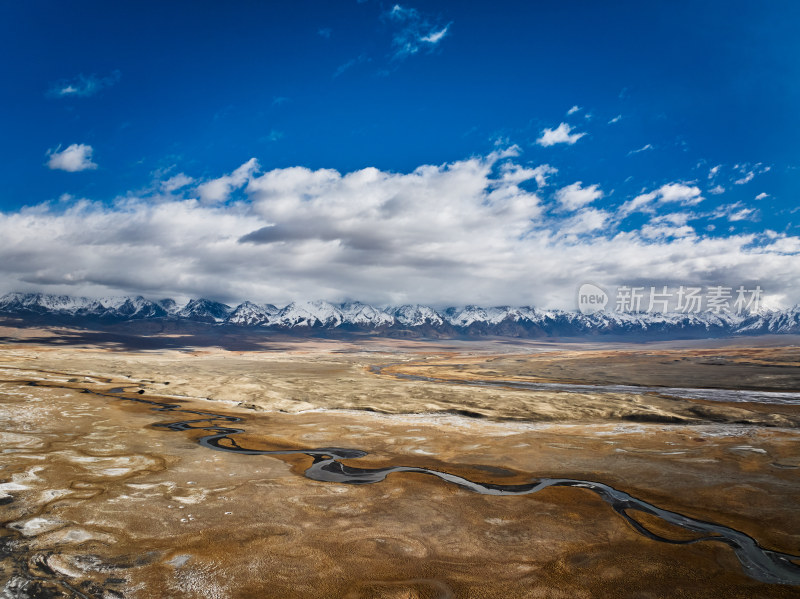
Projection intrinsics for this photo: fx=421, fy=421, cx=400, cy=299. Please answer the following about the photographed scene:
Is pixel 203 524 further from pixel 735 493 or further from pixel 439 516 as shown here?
pixel 735 493

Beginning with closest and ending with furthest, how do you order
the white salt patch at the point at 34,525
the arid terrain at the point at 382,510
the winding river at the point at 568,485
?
the arid terrain at the point at 382,510, the winding river at the point at 568,485, the white salt patch at the point at 34,525

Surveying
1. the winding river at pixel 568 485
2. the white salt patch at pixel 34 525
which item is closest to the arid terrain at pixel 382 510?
the white salt patch at pixel 34 525

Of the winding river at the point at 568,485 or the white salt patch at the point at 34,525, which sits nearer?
the winding river at the point at 568,485

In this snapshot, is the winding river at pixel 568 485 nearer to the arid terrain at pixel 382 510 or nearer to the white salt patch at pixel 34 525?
the arid terrain at pixel 382 510

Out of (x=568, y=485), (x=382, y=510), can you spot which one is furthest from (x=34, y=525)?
(x=568, y=485)

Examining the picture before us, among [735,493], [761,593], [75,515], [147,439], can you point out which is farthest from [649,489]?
[147,439]

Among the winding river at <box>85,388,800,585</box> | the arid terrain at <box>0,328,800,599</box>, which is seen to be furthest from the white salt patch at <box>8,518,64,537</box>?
the winding river at <box>85,388,800,585</box>

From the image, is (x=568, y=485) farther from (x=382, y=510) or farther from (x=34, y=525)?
(x=34, y=525)

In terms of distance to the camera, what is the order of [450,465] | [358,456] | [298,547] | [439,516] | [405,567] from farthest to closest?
[358,456]
[450,465]
[439,516]
[298,547]
[405,567]
